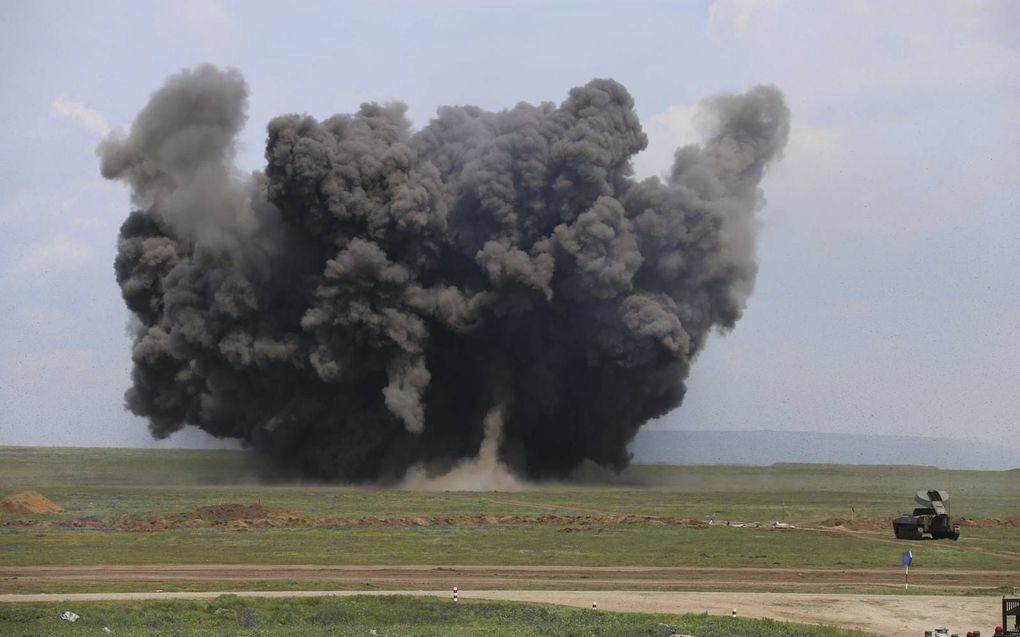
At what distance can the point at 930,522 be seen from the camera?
6316 centimetres

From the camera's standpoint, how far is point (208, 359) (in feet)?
341

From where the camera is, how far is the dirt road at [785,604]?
3816 centimetres

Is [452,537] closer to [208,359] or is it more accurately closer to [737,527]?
[737,527]

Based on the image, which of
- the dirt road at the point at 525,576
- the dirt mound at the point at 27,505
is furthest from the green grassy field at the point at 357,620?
the dirt mound at the point at 27,505

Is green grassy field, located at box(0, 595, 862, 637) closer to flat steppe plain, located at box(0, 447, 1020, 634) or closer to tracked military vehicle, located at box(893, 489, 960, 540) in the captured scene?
flat steppe plain, located at box(0, 447, 1020, 634)

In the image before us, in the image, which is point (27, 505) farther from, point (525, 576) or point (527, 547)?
point (525, 576)

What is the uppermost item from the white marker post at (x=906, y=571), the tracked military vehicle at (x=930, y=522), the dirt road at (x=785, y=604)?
the tracked military vehicle at (x=930, y=522)

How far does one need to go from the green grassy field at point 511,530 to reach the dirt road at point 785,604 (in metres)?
9.73

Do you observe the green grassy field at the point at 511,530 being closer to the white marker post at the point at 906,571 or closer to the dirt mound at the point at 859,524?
the dirt mound at the point at 859,524

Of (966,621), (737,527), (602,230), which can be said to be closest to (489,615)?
(966,621)

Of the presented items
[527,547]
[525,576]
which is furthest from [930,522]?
[525,576]

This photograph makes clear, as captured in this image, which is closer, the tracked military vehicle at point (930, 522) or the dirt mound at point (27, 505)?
the tracked military vehicle at point (930, 522)

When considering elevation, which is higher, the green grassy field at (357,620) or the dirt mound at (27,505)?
the dirt mound at (27,505)

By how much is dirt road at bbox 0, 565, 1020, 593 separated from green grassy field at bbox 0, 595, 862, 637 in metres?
5.65
